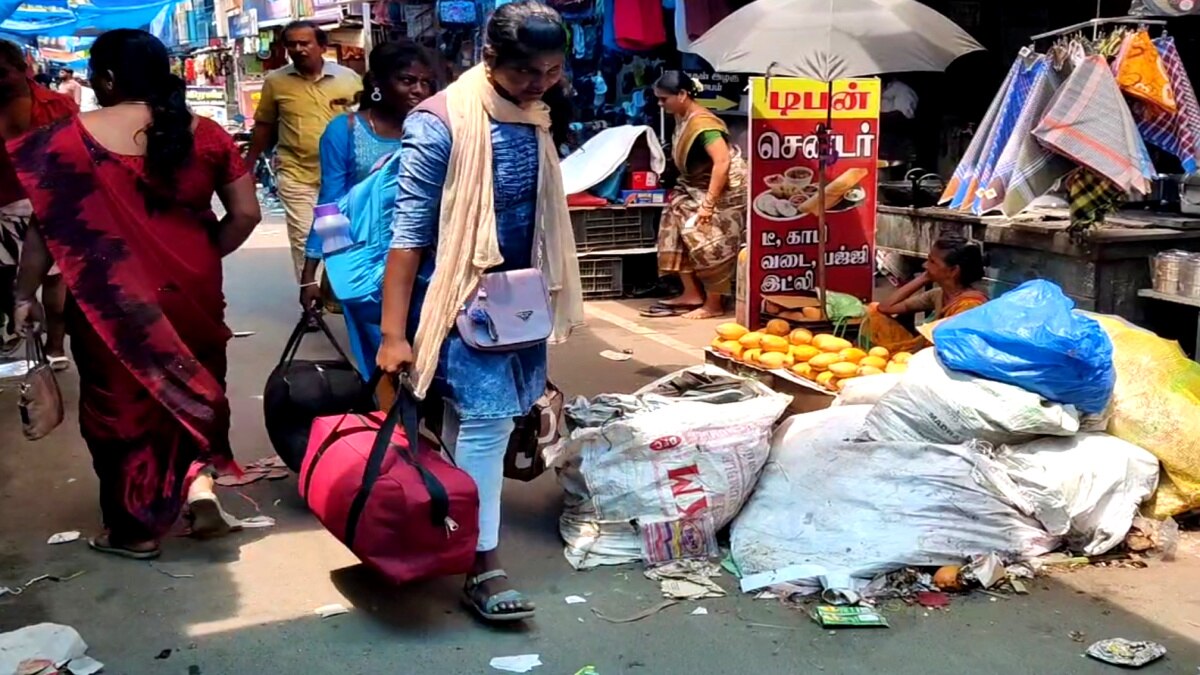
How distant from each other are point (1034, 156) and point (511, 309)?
293cm

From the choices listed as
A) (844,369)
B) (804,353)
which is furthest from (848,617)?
(804,353)

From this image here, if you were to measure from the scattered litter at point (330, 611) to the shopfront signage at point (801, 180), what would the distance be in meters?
3.09

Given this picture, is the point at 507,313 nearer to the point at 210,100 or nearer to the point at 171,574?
the point at 171,574

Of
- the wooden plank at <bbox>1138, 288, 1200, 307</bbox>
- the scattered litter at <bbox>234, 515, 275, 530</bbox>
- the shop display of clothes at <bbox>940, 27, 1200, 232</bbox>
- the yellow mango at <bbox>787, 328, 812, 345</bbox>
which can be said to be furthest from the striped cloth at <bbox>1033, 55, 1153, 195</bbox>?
the scattered litter at <bbox>234, 515, 275, 530</bbox>

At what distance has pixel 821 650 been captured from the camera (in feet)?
10.5

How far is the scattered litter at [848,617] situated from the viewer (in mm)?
3322

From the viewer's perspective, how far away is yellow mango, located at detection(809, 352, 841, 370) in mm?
4758

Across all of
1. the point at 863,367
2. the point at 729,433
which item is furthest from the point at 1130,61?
Answer: the point at 729,433

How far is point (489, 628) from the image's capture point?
334 cm

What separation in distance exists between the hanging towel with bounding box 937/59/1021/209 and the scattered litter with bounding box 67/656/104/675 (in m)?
4.38

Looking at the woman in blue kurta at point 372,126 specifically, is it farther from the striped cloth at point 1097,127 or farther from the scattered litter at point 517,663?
the striped cloth at point 1097,127

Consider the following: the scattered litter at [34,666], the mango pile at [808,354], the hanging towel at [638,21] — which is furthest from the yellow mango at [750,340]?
the hanging towel at [638,21]

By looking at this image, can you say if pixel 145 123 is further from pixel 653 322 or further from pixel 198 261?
pixel 653 322

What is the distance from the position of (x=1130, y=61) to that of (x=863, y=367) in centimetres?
174
